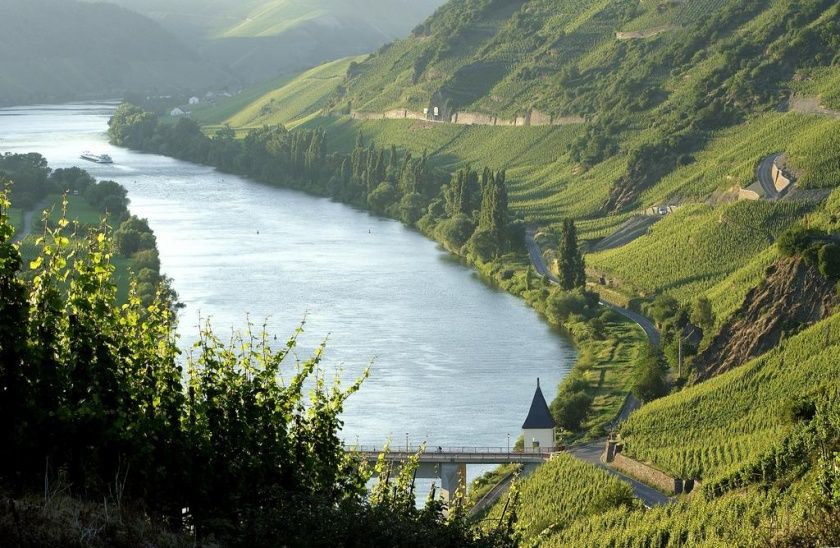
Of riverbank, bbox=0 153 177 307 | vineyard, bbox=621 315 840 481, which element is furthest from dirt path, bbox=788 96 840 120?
riverbank, bbox=0 153 177 307

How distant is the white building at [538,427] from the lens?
4519 centimetres

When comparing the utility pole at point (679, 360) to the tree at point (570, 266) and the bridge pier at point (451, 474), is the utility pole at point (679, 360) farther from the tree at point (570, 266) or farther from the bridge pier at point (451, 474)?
the tree at point (570, 266)

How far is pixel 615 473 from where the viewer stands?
139 feet

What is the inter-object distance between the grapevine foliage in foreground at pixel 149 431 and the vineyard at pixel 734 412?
21588mm

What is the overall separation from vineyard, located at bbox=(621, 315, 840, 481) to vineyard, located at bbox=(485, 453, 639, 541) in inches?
76.0

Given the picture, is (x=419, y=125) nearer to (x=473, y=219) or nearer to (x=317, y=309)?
(x=473, y=219)

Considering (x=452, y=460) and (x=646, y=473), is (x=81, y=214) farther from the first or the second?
(x=646, y=473)

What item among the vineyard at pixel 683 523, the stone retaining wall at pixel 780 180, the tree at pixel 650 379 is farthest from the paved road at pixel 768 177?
the vineyard at pixel 683 523

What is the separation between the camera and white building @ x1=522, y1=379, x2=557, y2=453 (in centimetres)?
4519

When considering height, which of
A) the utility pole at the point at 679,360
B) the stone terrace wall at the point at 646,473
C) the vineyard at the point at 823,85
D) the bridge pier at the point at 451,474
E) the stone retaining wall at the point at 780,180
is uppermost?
the vineyard at the point at 823,85

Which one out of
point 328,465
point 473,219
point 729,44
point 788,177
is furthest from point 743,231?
point 328,465

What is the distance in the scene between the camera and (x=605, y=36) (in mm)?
117938

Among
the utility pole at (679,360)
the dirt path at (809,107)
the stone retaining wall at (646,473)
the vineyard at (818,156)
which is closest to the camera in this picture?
the stone retaining wall at (646,473)

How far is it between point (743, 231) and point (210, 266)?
2554 centimetres
